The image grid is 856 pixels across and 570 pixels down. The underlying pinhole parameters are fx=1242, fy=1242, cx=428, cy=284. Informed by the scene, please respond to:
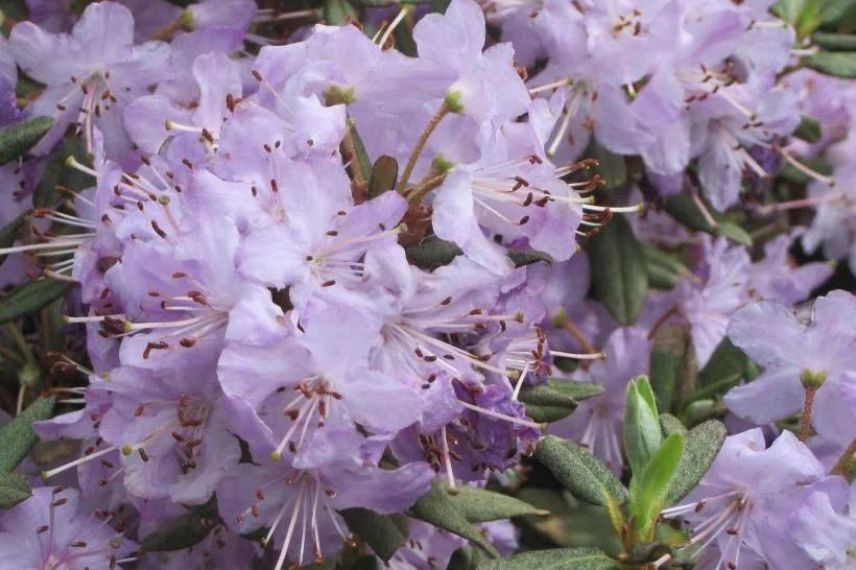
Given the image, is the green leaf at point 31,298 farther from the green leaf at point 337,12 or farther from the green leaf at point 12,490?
the green leaf at point 337,12

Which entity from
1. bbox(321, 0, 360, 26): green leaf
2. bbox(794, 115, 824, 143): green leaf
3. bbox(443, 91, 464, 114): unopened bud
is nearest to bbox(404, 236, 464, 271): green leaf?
bbox(443, 91, 464, 114): unopened bud

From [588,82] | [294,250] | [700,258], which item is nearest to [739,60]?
[588,82]

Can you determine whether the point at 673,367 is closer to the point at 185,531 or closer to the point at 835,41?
the point at 835,41

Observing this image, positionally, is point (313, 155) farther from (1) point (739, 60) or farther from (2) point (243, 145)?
(1) point (739, 60)

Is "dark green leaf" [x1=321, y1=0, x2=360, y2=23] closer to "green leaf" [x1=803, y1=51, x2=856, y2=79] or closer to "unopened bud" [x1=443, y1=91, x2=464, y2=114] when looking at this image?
"unopened bud" [x1=443, y1=91, x2=464, y2=114]

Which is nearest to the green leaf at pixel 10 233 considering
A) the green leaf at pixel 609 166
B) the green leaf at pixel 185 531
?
A: the green leaf at pixel 185 531

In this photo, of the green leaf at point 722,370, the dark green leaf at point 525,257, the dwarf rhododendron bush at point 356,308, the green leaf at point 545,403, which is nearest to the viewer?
the dwarf rhododendron bush at point 356,308
